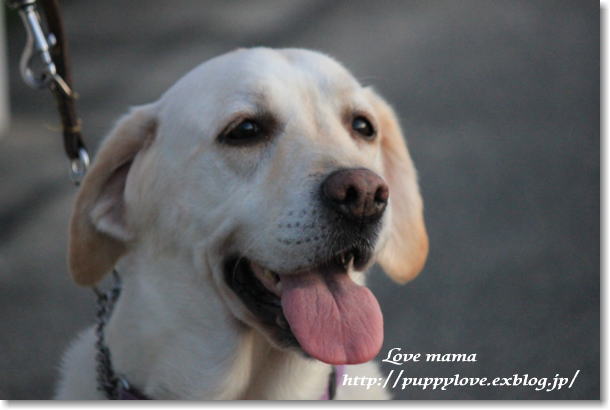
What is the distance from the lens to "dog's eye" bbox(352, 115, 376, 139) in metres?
2.12

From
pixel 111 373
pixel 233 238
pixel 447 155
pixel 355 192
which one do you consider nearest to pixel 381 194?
pixel 355 192

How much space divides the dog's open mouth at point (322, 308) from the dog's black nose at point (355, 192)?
14 cm

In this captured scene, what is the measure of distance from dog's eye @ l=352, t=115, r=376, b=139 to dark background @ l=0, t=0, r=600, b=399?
37cm

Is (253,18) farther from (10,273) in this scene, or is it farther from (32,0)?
(10,273)

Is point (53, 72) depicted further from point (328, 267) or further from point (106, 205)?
point (328, 267)


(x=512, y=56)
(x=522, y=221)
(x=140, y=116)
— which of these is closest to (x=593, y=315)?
(x=522, y=221)

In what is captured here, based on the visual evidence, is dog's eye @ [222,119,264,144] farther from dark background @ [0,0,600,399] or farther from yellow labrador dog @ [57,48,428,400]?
dark background @ [0,0,600,399]

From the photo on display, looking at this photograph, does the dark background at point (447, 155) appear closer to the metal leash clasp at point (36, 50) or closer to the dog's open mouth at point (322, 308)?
the metal leash clasp at point (36, 50)

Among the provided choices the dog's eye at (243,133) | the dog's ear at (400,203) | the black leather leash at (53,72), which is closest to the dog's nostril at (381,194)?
the dog's eye at (243,133)

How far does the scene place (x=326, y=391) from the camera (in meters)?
2.14

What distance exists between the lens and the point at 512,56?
260 centimetres

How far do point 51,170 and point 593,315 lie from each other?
7.22ft

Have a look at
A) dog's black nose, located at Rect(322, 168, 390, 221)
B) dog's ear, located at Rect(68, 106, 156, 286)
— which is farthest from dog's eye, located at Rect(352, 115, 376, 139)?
dog's ear, located at Rect(68, 106, 156, 286)

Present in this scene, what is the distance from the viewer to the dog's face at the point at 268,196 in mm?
1727
